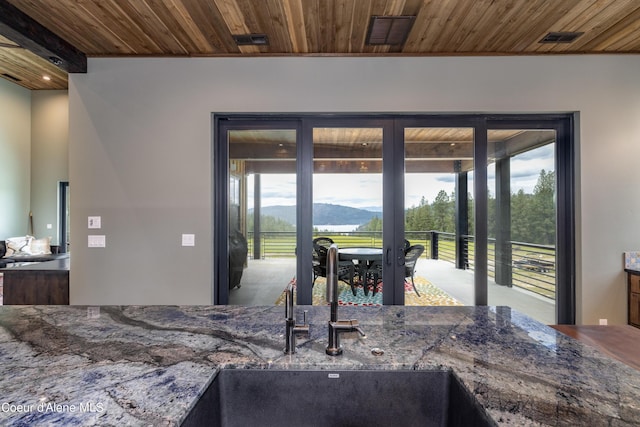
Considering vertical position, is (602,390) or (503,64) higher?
(503,64)

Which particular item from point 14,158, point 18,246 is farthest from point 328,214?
point 14,158

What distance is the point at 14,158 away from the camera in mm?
7070

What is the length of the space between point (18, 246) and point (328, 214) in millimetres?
6967

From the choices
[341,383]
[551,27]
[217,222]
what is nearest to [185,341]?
[341,383]

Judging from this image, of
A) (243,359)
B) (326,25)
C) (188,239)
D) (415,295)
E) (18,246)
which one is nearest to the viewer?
(243,359)

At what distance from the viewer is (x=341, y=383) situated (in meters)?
1.04

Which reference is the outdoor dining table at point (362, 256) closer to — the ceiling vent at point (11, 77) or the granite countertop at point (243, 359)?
the granite countertop at point (243, 359)

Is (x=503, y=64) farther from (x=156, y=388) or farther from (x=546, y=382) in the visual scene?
(x=156, y=388)

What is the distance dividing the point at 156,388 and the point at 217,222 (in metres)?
2.37

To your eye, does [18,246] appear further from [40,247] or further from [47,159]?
[47,159]

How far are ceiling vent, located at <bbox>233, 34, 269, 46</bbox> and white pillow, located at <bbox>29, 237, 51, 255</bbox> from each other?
6661 mm

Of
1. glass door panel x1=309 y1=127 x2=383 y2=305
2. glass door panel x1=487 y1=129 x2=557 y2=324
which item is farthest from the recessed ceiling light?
glass door panel x1=487 y1=129 x2=557 y2=324

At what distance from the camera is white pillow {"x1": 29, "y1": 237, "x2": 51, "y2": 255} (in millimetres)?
6391

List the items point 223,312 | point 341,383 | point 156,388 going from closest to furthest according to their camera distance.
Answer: point 156,388, point 341,383, point 223,312
